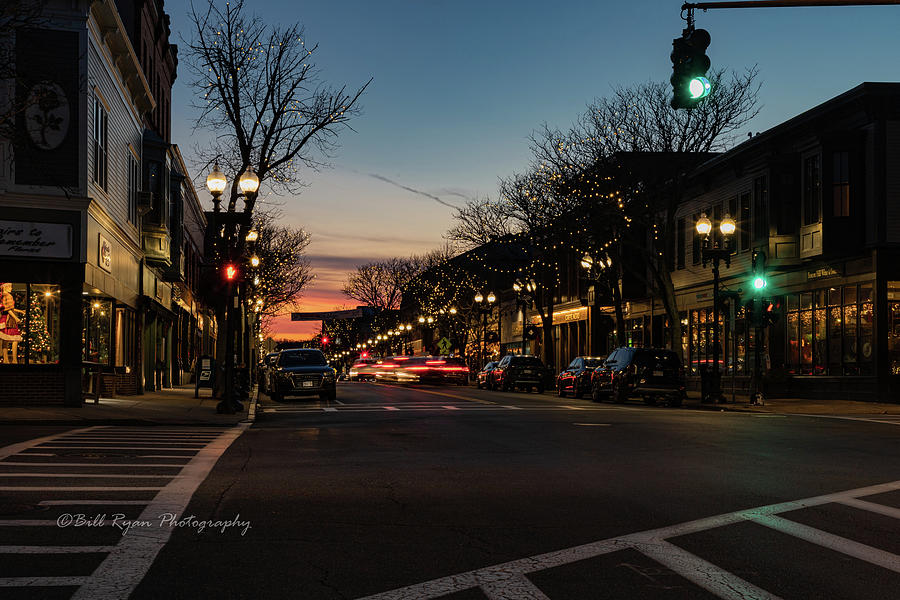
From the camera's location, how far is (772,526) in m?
8.82

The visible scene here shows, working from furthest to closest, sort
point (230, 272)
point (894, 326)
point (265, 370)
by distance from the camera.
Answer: point (265, 370)
point (894, 326)
point (230, 272)

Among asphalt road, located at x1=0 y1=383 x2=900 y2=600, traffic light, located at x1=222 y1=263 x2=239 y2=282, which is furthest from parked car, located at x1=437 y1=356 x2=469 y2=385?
asphalt road, located at x1=0 y1=383 x2=900 y2=600

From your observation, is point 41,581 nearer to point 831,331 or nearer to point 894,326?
point 894,326

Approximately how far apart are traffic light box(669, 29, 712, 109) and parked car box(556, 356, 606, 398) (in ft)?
87.2

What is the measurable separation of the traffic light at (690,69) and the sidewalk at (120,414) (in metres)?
13.4

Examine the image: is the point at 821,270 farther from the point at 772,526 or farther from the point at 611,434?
the point at 772,526

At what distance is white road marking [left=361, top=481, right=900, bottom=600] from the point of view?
6340 mm

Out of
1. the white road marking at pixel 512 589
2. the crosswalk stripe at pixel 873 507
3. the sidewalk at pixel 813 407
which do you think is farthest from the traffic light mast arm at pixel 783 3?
the sidewalk at pixel 813 407

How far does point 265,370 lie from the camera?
40.7m

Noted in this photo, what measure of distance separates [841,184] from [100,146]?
78.6ft

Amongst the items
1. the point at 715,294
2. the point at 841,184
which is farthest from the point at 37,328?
the point at 841,184

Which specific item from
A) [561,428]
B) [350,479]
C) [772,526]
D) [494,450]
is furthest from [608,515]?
[561,428]

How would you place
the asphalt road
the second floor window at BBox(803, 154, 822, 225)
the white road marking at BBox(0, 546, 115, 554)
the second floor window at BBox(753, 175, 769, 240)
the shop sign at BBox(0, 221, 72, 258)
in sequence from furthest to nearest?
the second floor window at BBox(753, 175, 769, 240) → the second floor window at BBox(803, 154, 822, 225) → the shop sign at BBox(0, 221, 72, 258) → the white road marking at BBox(0, 546, 115, 554) → the asphalt road

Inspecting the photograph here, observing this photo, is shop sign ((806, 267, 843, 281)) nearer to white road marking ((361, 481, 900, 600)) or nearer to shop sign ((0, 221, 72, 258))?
shop sign ((0, 221, 72, 258))
